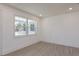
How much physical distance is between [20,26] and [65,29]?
2242mm

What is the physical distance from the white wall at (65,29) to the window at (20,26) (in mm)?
1387

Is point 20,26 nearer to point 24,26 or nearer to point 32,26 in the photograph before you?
point 24,26

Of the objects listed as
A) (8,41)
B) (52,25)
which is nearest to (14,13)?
(8,41)

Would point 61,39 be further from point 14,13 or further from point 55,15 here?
point 14,13

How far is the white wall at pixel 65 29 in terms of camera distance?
441cm

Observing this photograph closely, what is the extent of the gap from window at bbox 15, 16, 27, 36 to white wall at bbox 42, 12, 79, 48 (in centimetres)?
139

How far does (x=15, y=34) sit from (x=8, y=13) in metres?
0.96

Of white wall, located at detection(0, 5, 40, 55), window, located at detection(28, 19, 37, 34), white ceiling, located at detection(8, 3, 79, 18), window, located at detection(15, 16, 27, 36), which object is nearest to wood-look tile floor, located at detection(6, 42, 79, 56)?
white wall, located at detection(0, 5, 40, 55)

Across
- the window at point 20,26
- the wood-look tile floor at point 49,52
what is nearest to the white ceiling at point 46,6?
the window at point 20,26

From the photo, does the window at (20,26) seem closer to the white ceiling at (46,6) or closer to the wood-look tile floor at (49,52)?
the white ceiling at (46,6)

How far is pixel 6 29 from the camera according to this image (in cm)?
348

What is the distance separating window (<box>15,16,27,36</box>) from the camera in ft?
13.3

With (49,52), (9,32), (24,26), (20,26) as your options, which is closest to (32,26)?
(24,26)

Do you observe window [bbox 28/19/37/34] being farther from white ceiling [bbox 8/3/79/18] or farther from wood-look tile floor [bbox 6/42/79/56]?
wood-look tile floor [bbox 6/42/79/56]
